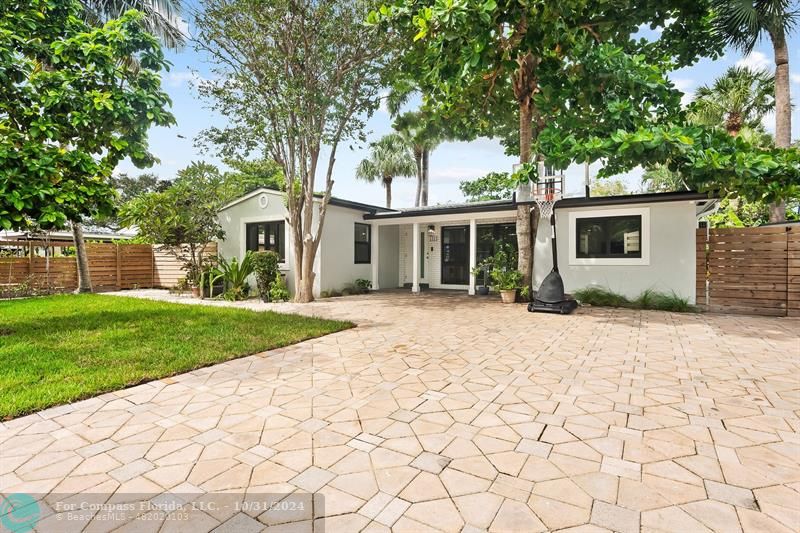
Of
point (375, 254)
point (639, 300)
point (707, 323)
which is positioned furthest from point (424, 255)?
point (707, 323)

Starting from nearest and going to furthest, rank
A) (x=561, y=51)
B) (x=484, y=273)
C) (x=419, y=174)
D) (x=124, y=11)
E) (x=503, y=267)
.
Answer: (x=561, y=51) < (x=124, y=11) < (x=503, y=267) < (x=484, y=273) < (x=419, y=174)

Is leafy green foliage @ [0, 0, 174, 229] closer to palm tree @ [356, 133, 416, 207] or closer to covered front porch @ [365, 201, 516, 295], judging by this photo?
covered front porch @ [365, 201, 516, 295]

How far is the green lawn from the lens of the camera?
3496 mm

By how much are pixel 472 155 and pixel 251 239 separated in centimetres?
1301

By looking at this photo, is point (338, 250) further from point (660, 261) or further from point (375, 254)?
point (660, 261)

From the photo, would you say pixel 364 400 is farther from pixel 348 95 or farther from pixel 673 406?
pixel 348 95

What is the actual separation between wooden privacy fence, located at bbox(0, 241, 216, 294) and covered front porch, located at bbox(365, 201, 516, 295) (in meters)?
6.03

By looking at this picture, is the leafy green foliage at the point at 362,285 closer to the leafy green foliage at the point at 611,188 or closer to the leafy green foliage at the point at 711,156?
the leafy green foliage at the point at 711,156

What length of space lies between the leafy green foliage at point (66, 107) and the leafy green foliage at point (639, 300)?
379 inches

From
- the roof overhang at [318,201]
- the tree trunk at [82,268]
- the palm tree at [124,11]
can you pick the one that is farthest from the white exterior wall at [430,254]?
the tree trunk at [82,268]

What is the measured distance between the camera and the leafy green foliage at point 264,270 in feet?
34.0

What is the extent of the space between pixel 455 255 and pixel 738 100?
1117 centimetres

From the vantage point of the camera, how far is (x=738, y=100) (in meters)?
13.3

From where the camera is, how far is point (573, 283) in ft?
33.1
